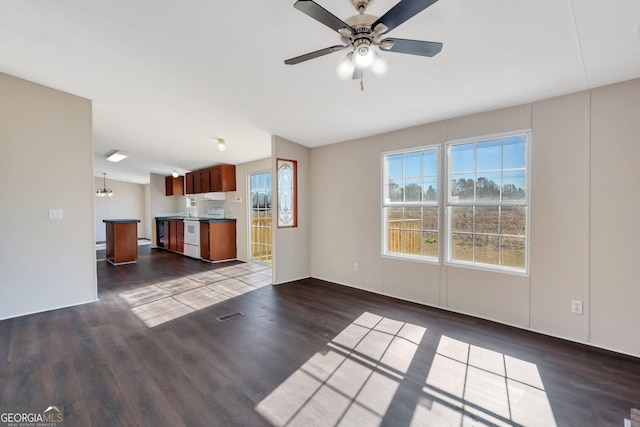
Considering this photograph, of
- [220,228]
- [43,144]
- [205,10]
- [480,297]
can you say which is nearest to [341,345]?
[480,297]

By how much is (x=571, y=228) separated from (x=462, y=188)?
41.8 inches

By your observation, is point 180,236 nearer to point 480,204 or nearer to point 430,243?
point 430,243

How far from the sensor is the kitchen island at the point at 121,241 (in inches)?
243

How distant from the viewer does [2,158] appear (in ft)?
10.5

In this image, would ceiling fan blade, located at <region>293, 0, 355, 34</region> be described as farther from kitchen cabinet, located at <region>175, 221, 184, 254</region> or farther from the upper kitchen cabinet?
the upper kitchen cabinet

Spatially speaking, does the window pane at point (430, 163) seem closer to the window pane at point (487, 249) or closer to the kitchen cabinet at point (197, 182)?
the window pane at point (487, 249)

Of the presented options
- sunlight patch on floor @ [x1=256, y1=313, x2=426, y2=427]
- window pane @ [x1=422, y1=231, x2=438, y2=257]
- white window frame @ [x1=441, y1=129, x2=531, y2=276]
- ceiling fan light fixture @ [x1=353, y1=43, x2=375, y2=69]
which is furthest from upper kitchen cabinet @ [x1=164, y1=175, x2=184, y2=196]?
ceiling fan light fixture @ [x1=353, y1=43, x2=375, y2=69]

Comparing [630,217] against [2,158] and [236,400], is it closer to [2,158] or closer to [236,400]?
[236,400]

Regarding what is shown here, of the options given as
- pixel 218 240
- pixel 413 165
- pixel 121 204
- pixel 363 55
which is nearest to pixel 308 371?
pixel 363 55

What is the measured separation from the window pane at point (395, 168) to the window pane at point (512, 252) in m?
1.49

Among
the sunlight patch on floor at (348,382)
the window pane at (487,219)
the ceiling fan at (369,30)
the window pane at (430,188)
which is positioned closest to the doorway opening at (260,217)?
the window pane at (430,188)

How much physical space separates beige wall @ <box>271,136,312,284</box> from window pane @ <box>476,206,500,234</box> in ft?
8.91

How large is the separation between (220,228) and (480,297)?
5.41m

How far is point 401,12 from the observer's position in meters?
1.45
